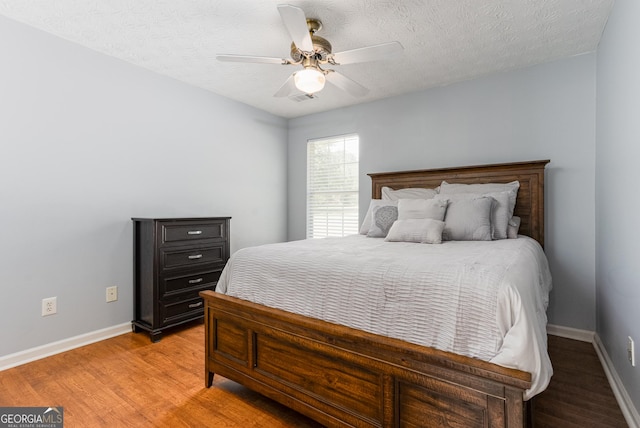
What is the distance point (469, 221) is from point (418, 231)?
1.46 feet

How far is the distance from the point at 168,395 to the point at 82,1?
98.9 inches

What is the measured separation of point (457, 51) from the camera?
268 cm

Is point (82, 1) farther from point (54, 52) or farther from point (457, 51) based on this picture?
point (457, 51)

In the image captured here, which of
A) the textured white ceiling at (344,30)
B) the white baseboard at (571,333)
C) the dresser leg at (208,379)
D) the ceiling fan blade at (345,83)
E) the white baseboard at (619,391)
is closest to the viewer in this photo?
the white baseboard at (619,391)

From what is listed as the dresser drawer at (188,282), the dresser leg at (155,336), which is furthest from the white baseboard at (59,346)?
the dresser drawer at (188,282)

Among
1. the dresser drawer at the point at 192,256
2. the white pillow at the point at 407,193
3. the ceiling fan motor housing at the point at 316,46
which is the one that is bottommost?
the dresser drawer at the point at 192,256

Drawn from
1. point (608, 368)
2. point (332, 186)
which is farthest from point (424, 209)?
point (332, 186)

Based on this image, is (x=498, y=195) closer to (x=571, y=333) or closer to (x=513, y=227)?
(x=513, y=227)

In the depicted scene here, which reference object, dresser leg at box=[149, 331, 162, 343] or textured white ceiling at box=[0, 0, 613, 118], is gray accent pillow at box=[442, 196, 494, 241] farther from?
dresser leg at box=[149, 331, 162, 343]

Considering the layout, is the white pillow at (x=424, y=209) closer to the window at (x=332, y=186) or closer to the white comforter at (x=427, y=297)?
the white comforter at (x=427, y=297)

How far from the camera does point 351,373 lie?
139 centimetres

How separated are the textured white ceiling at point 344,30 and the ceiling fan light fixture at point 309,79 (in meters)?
0.40

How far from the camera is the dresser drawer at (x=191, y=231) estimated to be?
9.09 feet

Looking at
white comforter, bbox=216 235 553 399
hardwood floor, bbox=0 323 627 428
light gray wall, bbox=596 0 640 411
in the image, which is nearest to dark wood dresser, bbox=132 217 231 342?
hardwood floor, bbox=0 323 627 428
